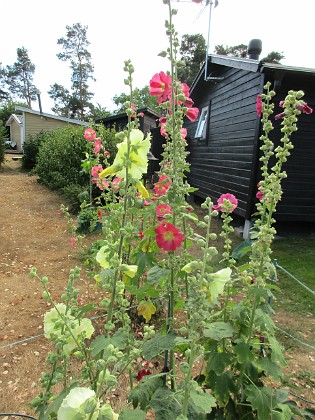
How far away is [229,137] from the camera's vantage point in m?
7.42

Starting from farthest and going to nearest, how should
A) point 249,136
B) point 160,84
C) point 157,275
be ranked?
point 249,136
point 160,84
point 157,275

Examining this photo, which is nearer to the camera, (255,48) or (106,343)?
(106,343)

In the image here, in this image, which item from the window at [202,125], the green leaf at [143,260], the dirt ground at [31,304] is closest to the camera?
the green leaf at [143,260]

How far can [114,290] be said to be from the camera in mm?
1004

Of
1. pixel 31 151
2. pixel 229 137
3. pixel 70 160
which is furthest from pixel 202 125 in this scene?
pixel 31 151

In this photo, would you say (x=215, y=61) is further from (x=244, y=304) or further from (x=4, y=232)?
(x=244, y=304)

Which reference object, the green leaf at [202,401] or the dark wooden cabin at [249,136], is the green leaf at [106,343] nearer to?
the green leaf at [202,401]

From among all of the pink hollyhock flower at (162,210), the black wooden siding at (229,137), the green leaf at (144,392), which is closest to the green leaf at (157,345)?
the green leaf at (144,392)

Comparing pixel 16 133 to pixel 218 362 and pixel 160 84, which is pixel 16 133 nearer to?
pixel 160 84

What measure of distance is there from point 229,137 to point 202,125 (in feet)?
7.75

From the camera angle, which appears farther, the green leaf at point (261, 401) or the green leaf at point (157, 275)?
the green leaf at point (157, 275)

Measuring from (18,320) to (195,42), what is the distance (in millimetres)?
38514

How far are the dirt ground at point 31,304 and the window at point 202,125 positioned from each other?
4.83 meters

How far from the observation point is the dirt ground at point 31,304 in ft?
7.90
